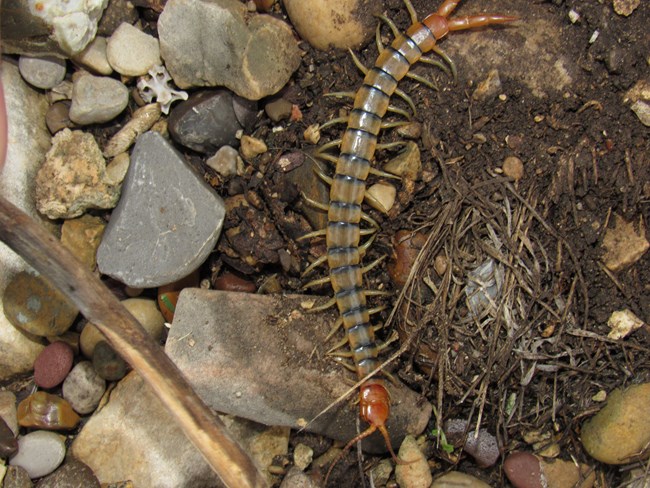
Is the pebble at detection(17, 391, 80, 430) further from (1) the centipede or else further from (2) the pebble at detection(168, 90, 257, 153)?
(2) the pebble at detection(168, 90, 257, 153)

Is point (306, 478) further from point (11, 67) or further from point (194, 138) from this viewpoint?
point (11, 67)

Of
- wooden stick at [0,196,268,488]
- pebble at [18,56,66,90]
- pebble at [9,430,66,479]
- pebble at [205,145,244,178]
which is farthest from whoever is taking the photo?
pebble at [205,145,244,178]

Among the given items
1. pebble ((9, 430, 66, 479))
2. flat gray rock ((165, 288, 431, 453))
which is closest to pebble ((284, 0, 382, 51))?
flat gray rock ((165, 288, 431, 453))

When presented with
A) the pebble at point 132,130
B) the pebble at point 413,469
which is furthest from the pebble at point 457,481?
the pebble at point 132,130

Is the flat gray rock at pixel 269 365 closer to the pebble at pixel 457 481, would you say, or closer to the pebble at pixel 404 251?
the pebble at pixel 457 481

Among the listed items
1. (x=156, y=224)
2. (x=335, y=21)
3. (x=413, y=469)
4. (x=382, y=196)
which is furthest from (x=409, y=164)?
(x=413, y=469)

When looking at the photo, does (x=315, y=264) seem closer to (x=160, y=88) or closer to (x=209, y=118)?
(x=209, y=118)

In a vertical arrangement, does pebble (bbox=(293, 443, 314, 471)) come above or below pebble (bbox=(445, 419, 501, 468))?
above
